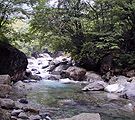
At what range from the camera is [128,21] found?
74.9ft

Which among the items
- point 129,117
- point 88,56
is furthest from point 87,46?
point 129,117

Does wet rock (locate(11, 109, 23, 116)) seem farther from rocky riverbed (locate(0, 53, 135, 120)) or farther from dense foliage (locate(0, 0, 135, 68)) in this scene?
dense foliage (locate(0, 0, 135, 68))

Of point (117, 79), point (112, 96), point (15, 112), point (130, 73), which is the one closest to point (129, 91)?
point (112, 96)

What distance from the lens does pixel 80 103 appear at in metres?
12.6

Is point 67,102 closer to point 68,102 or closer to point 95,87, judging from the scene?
point 68,102

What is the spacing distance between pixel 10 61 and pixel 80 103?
6.72m

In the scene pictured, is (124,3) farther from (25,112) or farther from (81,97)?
(25,112)

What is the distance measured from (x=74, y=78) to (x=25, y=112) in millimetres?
11841

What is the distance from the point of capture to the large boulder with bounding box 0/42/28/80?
56.8ft

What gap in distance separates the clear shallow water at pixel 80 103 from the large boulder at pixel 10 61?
9.47 ft

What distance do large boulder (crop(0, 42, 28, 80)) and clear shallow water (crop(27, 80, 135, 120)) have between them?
114 inches

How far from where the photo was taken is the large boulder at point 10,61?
17312 mm

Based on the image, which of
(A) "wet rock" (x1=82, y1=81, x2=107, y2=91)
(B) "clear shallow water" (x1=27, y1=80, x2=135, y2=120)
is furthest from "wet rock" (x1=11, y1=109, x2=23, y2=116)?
(A) "wet rock" (x1=82, y1=81, x2=107, y2=91)

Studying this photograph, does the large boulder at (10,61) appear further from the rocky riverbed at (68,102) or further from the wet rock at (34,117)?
the wet rock at (34,117)
